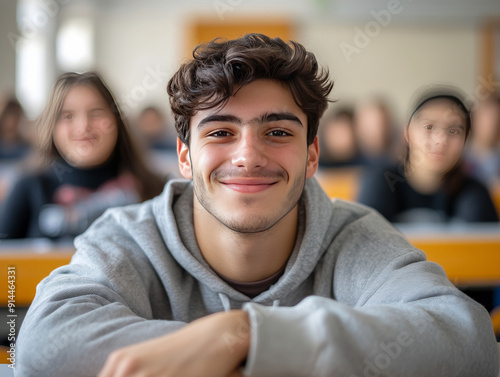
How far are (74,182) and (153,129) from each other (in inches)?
163

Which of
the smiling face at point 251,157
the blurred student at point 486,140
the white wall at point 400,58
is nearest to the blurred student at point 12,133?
the blurred student at point 486,140

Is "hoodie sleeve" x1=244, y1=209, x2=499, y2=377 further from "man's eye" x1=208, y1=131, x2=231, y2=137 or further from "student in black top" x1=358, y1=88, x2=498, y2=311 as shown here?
"student in black top" x1=358, y1=88, x2=498, y2=311

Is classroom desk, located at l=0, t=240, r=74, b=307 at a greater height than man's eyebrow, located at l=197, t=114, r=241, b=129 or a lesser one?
lesser

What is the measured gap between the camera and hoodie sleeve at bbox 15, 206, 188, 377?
2.85ft

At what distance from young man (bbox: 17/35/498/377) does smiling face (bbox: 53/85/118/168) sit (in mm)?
794

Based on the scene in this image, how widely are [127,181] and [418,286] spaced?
1.59 meters

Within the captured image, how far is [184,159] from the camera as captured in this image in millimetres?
1310

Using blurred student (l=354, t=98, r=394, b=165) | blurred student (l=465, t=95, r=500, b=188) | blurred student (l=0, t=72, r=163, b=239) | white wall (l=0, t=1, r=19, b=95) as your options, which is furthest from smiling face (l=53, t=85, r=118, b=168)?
white wall (l=0, t=1, r=19, b=95)

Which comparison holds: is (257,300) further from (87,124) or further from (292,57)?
(87,124)

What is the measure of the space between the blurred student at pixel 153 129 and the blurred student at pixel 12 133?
128 cm

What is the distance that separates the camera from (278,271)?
1.25 meters

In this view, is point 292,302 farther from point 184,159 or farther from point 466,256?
point 466,256

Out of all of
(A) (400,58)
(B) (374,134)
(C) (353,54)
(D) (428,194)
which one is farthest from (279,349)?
(A) (400,58)

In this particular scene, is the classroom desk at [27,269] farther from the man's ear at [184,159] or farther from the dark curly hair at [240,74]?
the dark curly hair at [240,74]
